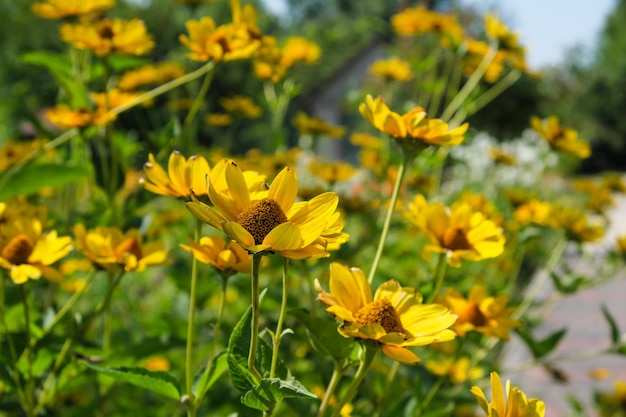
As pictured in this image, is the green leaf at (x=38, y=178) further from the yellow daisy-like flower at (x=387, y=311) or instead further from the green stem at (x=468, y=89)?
the green stem at (x=468, y=89)

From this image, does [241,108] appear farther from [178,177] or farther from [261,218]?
[261,218]

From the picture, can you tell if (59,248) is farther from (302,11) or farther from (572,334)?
(302,11)

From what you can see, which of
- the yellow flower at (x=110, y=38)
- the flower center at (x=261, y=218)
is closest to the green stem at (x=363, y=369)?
the flower center at (x=261, y=218)

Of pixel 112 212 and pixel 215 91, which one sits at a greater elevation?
pixel 112 212

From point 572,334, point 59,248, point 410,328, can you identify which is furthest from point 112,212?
point 572,334

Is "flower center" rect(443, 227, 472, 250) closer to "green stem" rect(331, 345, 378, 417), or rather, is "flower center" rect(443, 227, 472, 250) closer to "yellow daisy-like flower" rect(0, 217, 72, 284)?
"green stem" rect(331, 345, 378, 417)

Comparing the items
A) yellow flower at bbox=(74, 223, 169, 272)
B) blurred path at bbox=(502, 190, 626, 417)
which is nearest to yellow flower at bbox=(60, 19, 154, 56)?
yellow flower at bbox=(74, 223, 169, 272)

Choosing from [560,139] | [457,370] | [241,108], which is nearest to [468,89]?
[560,139]
